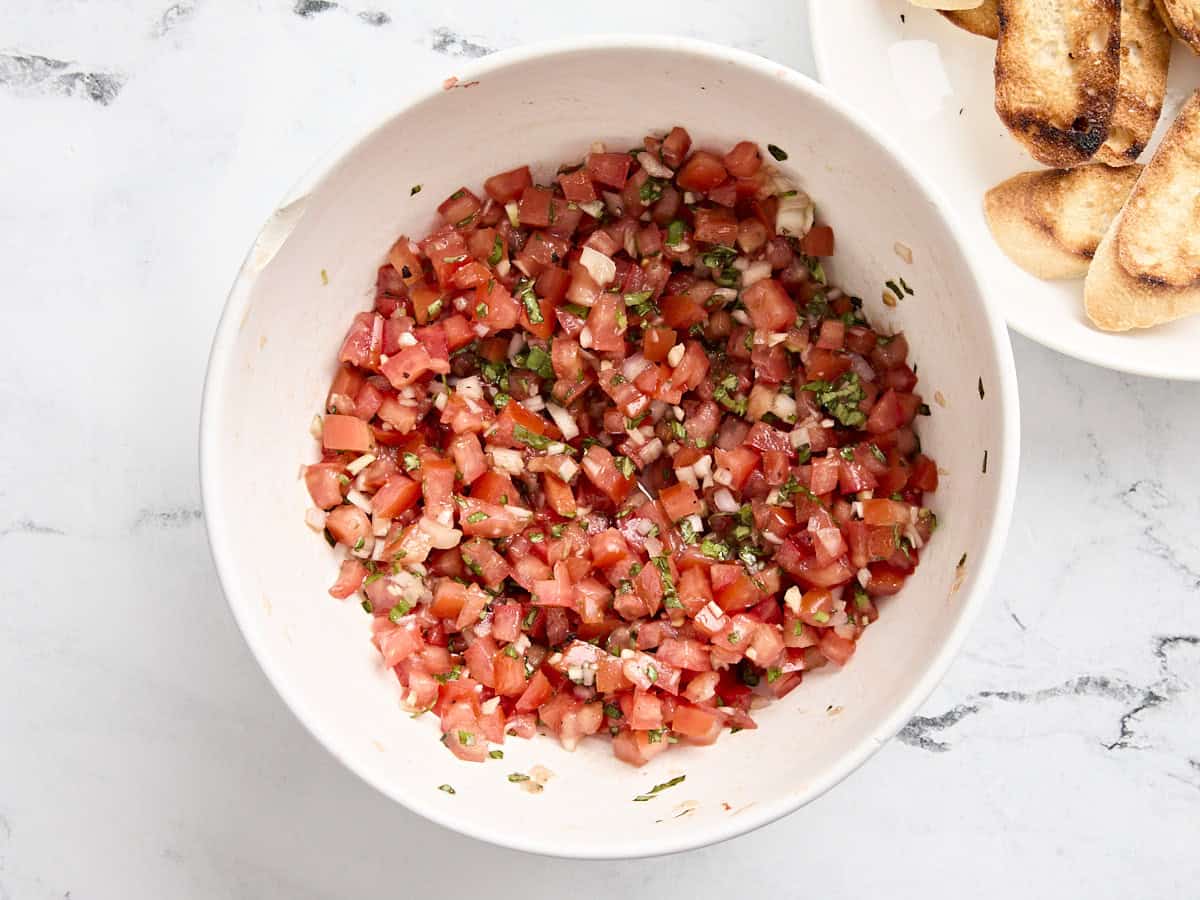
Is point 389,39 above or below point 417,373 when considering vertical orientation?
above

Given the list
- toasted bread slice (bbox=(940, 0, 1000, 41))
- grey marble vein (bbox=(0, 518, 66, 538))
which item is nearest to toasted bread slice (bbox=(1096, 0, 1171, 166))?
toasted bread slice (bbox=(940, 0, 1000, 41))

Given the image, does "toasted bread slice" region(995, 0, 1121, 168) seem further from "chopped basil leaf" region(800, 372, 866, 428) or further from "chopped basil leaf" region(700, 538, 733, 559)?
"chopped basil leaf" region(700, 538, 733, 559)

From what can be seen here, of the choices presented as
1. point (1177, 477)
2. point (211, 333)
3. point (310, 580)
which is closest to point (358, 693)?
point (310, 580)

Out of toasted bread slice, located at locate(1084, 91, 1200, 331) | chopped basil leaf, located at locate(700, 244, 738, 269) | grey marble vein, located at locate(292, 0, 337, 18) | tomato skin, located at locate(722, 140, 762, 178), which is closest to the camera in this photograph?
tomato skin, located at locate(722, 140, 762, 178)

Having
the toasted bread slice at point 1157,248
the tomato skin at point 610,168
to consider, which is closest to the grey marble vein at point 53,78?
the tomato skin at point 610,168

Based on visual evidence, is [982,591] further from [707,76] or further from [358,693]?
[358,693]

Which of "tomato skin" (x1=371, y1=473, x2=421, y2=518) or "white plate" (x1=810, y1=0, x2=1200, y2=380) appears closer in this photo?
"tomato skin" (x1=371, y1=473, x2=421, y2=518)
